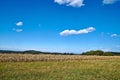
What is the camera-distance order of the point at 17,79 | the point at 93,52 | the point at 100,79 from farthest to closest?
the point at 93,52
the point at 100,79
the point at 17,79

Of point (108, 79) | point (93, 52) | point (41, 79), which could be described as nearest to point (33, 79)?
point (41, 79)

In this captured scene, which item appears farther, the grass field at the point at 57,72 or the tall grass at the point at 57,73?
the grass field at the point at 57,72

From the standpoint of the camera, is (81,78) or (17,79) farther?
(81,78)

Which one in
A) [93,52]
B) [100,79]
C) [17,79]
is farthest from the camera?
[93,52]

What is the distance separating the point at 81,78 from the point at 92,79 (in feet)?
3.56

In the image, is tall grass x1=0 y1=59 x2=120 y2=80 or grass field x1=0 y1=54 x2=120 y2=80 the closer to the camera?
tall grass x1=0 y1=59 x2=120 y2=80

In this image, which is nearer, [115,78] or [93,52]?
[115,78]

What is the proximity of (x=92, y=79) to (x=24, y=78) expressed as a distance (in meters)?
6.57

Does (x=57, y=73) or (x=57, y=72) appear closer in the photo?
(x=57, y=73)

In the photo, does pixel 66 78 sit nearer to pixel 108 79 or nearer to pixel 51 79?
pixel 51 79

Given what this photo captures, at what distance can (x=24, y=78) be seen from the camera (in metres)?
22.8

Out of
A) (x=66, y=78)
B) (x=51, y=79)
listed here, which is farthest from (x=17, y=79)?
(x=66, y=78)

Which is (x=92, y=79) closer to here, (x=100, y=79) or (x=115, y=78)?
(x=100, y=79)

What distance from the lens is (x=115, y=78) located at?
2453 cm
